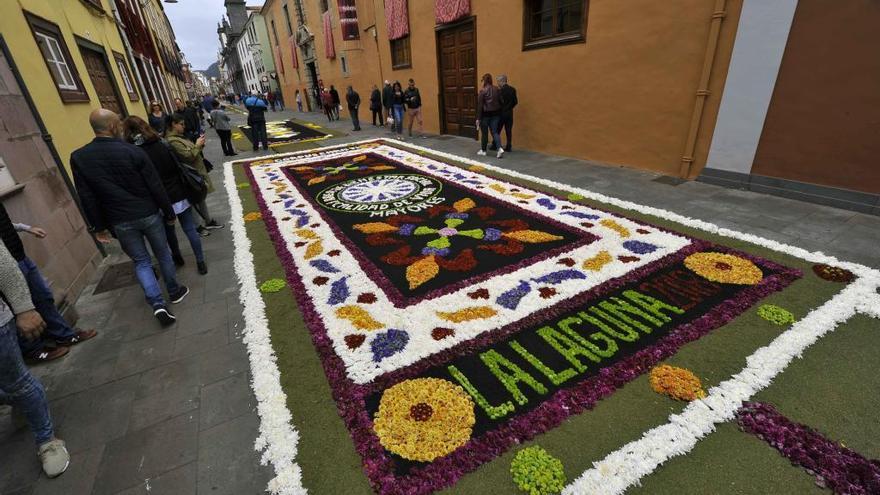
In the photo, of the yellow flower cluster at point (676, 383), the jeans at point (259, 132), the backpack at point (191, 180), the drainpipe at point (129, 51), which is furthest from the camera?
Answer: the jeans at point (259, 132)

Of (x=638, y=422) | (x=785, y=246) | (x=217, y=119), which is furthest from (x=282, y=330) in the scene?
(x=217, y=119)

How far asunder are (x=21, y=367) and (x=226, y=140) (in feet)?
34.4

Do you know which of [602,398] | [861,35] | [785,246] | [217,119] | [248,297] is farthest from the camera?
[217,119]

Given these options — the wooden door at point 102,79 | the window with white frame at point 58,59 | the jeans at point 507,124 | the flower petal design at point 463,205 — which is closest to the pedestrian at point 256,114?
the wooden door at point 102,79

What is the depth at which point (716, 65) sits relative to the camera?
5539 mm

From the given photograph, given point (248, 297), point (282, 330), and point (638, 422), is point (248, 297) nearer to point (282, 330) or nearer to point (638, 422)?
point (282, 330)

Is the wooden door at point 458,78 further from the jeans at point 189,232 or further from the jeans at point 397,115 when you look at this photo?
the jeans at point 189,232

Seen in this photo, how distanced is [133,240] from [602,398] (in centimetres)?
413

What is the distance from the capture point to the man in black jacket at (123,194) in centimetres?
306

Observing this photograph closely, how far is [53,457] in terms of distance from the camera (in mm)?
2133

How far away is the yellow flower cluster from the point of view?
232cm

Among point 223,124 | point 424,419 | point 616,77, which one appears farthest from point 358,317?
point 223,124

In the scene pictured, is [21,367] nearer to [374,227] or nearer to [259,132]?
[374,227]

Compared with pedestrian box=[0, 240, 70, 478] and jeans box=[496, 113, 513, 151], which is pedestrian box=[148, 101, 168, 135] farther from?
pedestrian box=[0, 240, 70, 478]
